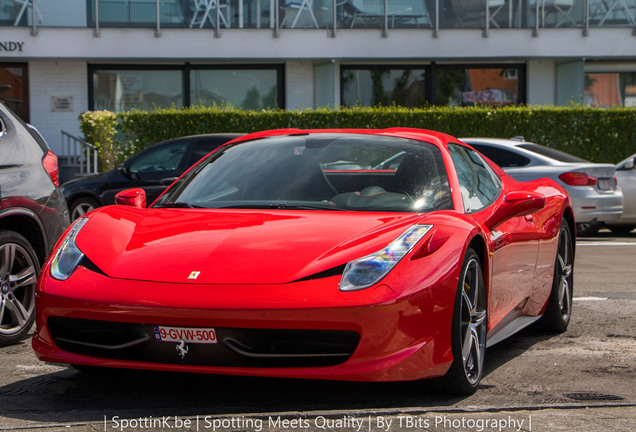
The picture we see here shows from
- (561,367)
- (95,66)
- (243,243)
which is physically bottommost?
(561,367)

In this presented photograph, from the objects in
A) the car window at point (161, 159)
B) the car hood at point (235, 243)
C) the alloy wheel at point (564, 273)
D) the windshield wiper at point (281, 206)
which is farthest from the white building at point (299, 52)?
the car hood at point (235, 243)

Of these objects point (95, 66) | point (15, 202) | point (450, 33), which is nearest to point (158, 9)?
point (95, 66)

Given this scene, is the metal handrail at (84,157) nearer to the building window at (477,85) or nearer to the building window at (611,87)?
the building window at (477,85)

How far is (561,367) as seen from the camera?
5.48 meters

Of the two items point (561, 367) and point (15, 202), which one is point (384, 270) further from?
point (15, 202)

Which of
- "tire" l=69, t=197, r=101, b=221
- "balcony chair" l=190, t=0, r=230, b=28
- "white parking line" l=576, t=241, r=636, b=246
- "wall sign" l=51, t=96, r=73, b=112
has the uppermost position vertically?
"balcony chair" l=190, t=0, r=230, b=28

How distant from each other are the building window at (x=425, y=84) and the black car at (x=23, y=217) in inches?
847

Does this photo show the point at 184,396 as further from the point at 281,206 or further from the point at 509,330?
the point at 509,330

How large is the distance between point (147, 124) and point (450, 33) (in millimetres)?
9407

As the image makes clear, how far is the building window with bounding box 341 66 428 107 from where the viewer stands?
91.8 feet

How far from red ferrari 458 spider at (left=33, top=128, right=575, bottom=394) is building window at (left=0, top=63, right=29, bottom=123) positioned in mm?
21997

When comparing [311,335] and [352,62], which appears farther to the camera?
[352,62]

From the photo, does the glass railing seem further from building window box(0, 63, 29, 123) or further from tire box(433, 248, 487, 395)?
tire box(433, 248, 487, 395)

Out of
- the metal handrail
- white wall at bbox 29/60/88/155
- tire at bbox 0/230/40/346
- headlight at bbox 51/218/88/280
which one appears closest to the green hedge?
the metal handrail
